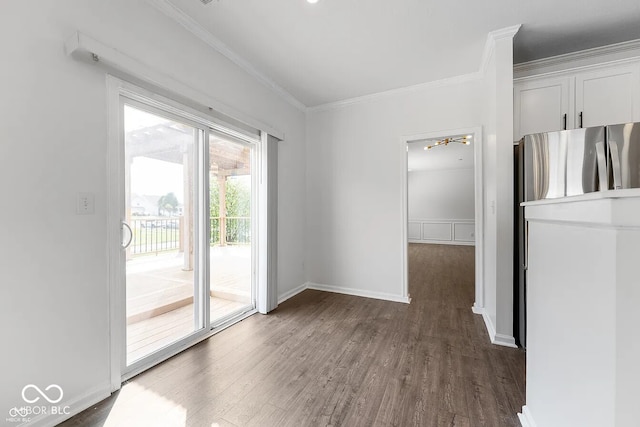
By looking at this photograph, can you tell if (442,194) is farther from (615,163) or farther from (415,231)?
(615,163)

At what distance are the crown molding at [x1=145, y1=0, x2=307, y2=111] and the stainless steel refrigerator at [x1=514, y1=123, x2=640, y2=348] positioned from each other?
2674 mm

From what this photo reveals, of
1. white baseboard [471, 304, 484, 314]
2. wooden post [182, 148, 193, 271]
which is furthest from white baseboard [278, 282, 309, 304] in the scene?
white baseboard [471, 304, 484, 314]

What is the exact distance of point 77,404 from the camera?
4.89ft

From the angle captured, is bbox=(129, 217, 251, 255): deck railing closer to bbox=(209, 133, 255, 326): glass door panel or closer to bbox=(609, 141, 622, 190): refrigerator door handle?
bbox=(209, 133, 255, 326): glass door panel

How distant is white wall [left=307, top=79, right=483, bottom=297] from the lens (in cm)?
318

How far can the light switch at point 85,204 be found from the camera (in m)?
1.51

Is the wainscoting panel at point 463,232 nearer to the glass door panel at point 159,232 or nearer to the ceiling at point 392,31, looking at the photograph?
the ceiling at point 392,31

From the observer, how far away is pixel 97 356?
159 centimetres

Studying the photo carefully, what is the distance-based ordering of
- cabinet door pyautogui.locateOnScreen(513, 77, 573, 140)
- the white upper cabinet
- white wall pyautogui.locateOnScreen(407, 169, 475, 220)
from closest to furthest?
the white upper cabinet < cabinet door pyautogui.locateOnScreen(513, 77, 573, 140) < white wall pyautogui.locateOnScreen(407, 169, 475, 220)

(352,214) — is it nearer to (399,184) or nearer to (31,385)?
(399,184)

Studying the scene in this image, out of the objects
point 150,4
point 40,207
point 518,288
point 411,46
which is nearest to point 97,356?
point 40,207

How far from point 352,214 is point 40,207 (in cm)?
300

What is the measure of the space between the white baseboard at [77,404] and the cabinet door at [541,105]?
3.90 meters

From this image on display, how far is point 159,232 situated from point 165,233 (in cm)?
6
